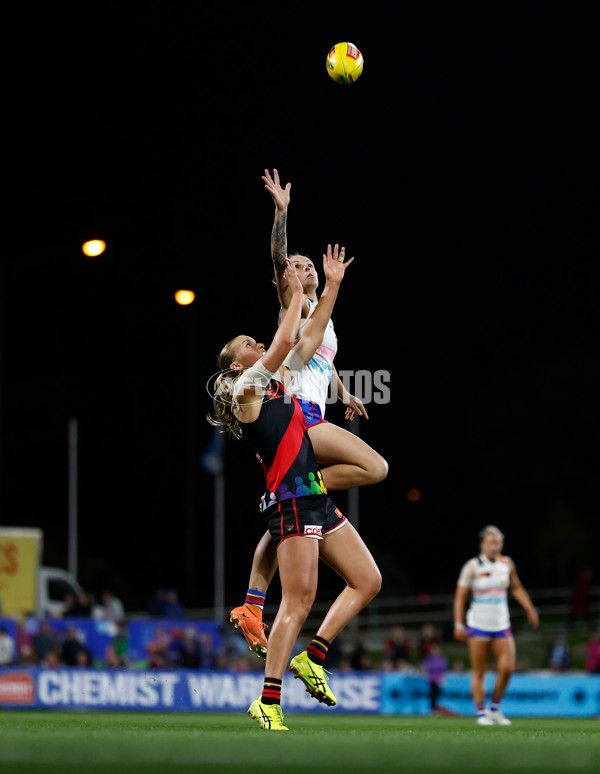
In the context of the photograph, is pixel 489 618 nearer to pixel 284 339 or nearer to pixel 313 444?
pixel 313 444

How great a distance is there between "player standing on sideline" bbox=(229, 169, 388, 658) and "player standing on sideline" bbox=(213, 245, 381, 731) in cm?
23

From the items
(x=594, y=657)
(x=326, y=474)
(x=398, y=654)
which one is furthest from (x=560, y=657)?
(x=326, y=474)

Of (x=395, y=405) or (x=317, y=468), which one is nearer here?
(x=317, y=468)

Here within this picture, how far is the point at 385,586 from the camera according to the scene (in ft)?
177

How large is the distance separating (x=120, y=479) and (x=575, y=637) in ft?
107

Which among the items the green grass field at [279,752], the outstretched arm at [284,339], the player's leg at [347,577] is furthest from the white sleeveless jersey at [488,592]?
the outstretched arm at [284,339]

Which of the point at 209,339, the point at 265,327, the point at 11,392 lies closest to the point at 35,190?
the point at 265,327

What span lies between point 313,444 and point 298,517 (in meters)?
0.82

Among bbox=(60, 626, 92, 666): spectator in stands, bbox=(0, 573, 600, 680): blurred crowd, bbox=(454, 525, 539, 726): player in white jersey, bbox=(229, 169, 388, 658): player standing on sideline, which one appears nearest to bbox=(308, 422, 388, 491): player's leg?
bbox=(229, 169, 388, 658): player standing on sideline

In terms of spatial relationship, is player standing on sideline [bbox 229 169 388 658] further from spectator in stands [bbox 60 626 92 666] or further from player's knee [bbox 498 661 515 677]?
spectator in stands [bbox 60 626 92 666]

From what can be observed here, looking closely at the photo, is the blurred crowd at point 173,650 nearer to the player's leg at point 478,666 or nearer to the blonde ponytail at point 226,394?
the player's leg at point 478,666

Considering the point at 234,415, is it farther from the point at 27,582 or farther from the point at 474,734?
the point at 27,582

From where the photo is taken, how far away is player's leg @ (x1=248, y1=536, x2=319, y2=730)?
24.7 feet

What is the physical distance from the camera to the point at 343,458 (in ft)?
28.1
